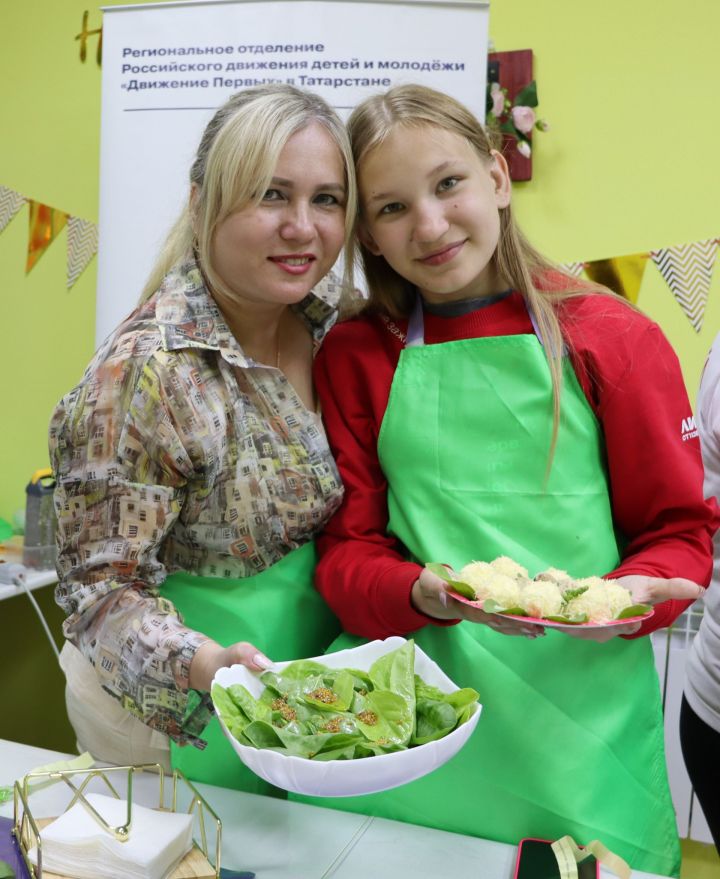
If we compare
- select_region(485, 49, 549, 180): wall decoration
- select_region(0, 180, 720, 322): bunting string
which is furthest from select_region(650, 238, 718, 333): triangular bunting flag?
select_region(485, 49, 549, 180): wall decoration

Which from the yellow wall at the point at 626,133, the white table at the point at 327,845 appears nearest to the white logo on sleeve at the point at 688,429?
the white table at the point at 327,845

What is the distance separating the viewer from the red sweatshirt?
1233mm

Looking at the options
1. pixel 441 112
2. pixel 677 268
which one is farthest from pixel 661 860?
pixel 677 268

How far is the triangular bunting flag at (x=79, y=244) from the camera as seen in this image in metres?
3.18

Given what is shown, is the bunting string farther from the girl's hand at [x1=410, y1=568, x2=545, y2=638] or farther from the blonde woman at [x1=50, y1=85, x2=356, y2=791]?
the girl's hand at [x1=410, y1=568, x2=545, y2=638]

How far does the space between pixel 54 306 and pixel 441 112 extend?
91.7 inches

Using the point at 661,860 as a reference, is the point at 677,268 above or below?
above

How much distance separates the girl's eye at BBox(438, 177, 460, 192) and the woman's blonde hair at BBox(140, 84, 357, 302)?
12cm

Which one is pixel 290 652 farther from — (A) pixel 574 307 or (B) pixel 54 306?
(B) pixel 54 306

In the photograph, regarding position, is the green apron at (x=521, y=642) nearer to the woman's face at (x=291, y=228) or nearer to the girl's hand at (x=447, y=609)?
the girl's hand at (x=447, y=609)

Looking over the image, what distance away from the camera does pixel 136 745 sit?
1336 mm

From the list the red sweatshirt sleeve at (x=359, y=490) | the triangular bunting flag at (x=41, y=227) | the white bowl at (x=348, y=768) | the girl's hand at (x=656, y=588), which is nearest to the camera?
the white bowl at (x=348, y=768)

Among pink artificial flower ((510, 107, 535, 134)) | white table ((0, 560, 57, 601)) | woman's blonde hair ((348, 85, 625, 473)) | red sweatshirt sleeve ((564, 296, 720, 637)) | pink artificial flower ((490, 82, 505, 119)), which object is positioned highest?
pink artificial flower ((490, 82, 505, 119))

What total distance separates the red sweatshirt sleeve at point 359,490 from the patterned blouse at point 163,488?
62 millimetres
